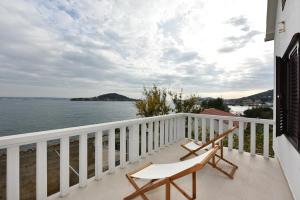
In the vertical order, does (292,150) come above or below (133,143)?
above

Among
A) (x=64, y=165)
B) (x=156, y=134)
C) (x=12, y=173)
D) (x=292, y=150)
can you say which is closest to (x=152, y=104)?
(x=156, y=134)

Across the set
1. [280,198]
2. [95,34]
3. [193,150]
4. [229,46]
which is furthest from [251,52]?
[95,34]

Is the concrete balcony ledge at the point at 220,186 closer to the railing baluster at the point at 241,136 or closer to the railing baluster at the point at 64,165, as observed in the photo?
the railing baluster at the point at 64,165

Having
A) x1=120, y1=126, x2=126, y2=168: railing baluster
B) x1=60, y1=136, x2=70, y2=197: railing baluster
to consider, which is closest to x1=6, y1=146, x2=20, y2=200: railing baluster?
x1=60, y1=136, x2=70, y2=197: railing baluster

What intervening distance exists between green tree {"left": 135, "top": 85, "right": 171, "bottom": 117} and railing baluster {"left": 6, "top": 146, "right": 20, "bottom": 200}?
201 inches

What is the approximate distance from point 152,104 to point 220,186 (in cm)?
444

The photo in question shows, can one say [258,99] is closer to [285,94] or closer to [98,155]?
[285,94]

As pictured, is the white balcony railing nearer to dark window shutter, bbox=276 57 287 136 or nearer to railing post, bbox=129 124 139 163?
railing post, bbox=129 124 139 163

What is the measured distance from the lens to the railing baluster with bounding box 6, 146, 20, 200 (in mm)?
1902

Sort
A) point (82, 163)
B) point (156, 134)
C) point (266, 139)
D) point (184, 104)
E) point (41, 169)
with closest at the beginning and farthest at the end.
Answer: point (41, 169) → point (82, 163) → point (266, 139) → point (156, 134) → point (184, 104)

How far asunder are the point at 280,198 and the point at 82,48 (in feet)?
26.2

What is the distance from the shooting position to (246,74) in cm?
702

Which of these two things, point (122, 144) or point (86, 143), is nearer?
point (86, 143)

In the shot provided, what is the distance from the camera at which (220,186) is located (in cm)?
267
